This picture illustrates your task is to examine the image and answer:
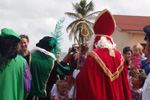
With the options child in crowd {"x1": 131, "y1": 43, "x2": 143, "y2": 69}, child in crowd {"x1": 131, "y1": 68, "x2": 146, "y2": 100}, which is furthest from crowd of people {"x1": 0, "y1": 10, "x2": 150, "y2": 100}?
child in crowd {"x1": 131, "y1": 43, "x2": 143, "y2": 69}

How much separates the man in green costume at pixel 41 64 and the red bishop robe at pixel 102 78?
115 cm

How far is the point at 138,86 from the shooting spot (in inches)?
305

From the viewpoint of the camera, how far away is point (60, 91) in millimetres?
8125

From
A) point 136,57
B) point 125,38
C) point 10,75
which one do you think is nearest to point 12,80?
point 10,75

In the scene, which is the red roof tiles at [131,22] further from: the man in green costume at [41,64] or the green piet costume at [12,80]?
the green piet costume at [12,80]

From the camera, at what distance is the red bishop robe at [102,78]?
6.15 meters

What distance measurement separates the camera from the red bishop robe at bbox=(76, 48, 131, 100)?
20.2 feet

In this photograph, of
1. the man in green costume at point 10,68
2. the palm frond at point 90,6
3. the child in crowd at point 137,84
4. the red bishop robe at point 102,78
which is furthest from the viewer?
the palm frond at point 90,6

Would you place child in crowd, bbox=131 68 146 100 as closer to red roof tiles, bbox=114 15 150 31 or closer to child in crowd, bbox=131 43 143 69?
child in crowd, bbox=131 43 143 69

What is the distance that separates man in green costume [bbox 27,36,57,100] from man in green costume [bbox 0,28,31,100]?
2.93 feet

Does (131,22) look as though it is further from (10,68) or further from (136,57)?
(10,68)

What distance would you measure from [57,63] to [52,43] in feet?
1.18

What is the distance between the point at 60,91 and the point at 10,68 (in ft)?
6.99

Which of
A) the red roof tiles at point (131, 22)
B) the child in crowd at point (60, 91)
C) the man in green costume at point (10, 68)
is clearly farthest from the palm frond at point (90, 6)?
the man in green costume at point (10, 68)
